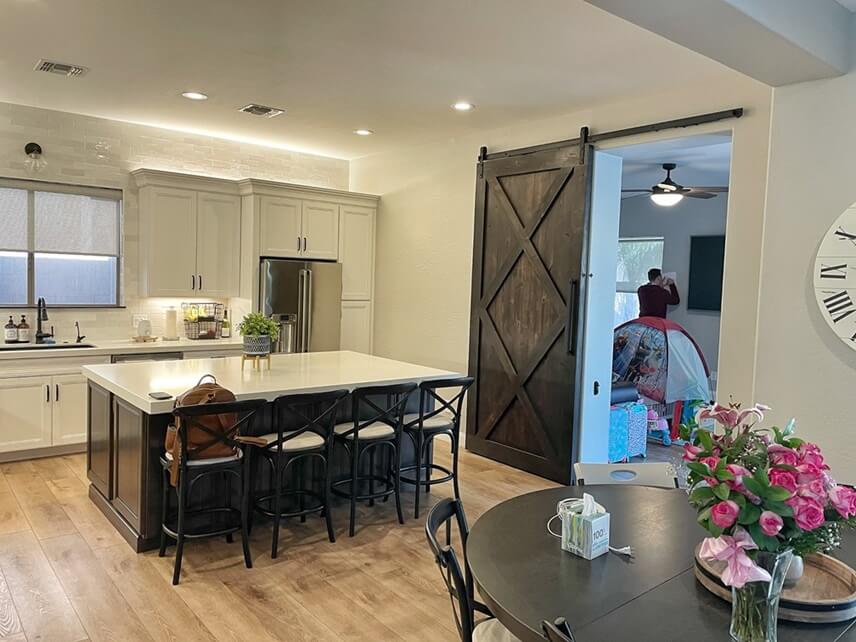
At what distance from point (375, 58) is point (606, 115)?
181cm

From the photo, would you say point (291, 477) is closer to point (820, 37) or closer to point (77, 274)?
point (77, 274)

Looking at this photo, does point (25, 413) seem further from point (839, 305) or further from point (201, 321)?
point (839, 305)

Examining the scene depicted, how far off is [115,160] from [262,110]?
1.58 meters

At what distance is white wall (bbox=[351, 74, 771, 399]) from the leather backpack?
9.24 ft

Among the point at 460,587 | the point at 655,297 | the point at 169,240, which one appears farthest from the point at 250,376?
the point at 655,297

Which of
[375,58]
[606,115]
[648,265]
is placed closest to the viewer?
[375,58]

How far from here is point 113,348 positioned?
5.29 meters

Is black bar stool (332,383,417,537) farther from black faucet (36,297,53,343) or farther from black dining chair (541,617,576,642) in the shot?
black faucet (36,297,53,343)

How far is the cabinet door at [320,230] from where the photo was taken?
643 cm

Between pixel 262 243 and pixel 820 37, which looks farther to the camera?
pixel 262 243

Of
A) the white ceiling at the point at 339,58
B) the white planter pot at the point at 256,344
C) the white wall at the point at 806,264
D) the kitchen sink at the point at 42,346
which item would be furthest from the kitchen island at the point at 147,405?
the white wall at the point at 806,264

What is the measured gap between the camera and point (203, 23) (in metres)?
3.38

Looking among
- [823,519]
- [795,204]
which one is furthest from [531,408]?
[823,519]

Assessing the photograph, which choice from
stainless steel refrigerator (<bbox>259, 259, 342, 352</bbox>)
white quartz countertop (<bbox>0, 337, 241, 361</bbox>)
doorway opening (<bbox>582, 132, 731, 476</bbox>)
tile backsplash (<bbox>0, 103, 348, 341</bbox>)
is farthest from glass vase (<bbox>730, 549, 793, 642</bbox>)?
tile backsplash (<bbox>0, 103, 348, 341</bbox>)
